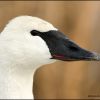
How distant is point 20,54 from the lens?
2.86 metres

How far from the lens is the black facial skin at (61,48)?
2.88 m

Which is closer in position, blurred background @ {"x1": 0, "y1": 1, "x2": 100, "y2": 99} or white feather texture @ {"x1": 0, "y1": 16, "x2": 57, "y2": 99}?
white feather texture @ {"x1": 0, "y1": 16, "x2": 57, "y2": 99}

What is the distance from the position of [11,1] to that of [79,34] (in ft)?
1.99

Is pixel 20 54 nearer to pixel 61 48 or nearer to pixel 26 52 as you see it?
pixel 26 52

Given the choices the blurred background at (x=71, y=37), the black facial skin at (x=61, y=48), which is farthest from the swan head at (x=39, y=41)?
the blurred background at (x=71, y=37)

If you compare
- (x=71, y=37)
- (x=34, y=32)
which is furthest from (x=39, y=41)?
(x=71, y=37)

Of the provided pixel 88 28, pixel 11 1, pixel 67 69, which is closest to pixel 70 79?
pixel 67 69

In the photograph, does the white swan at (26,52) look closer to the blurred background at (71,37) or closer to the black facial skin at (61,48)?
the black facial skin at (61,48)

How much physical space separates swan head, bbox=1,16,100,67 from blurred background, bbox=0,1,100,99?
6.75ft

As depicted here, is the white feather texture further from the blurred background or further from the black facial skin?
the blurred background

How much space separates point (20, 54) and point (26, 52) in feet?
0.11

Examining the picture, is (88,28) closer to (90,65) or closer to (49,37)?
(90,65)

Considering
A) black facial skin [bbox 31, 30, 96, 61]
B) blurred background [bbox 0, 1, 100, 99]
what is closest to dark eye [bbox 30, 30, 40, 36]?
black facial skin [bbox 31, 30, 96, 61]

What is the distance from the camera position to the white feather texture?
9.29ft
